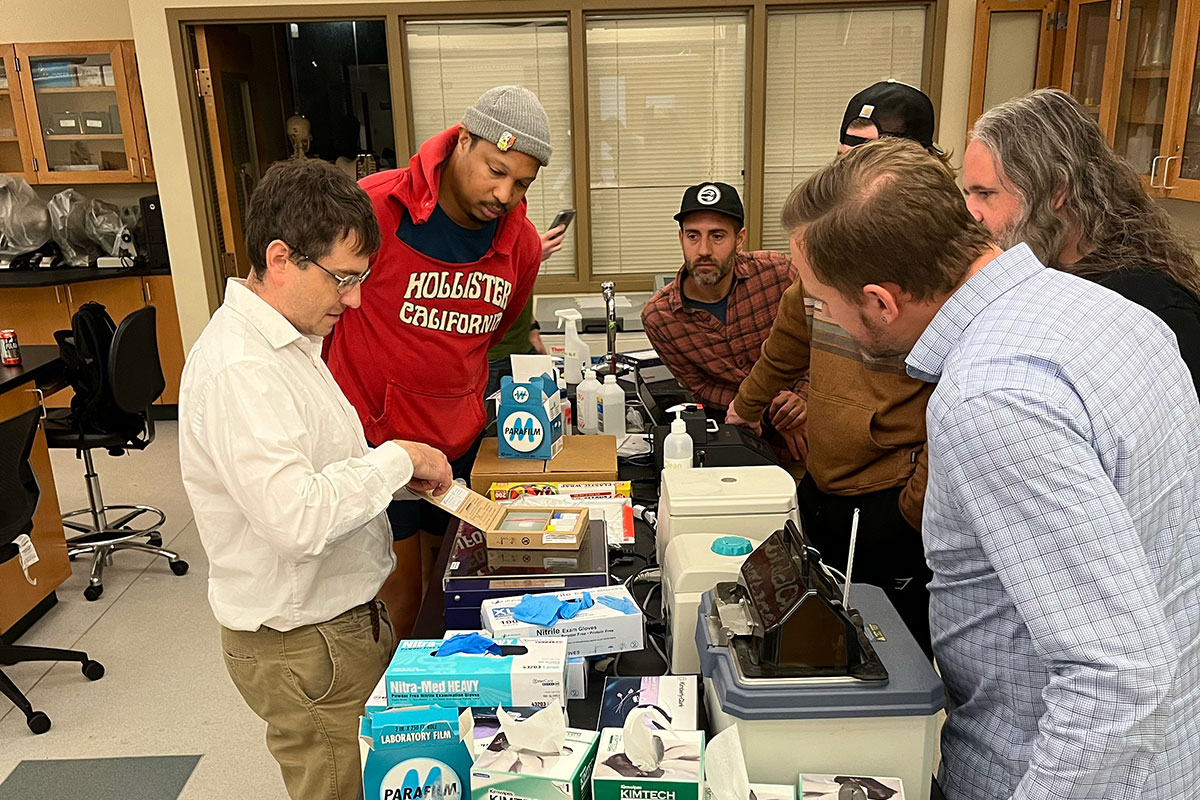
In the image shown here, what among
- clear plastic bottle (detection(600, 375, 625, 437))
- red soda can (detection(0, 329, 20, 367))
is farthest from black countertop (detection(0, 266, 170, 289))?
clear plastic bottle (detection(600, 375, 625, 437))

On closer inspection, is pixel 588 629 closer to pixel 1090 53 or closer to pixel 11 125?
pixel 1090 53

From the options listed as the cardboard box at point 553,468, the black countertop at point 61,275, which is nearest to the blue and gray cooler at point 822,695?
the cardboard box at point 553,468

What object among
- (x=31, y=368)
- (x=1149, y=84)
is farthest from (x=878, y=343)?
(x=31, y=368)

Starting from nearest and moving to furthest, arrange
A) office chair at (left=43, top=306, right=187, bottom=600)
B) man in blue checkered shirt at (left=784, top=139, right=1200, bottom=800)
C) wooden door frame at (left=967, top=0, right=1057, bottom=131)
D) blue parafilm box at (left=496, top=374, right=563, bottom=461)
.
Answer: man in blue checkered shirt at (left=784, top=139, right=1200, bottom=800)
blue parafilm box at (left=496, top=374, right=563, bottom=461)
office chair at (left=43, top=306, right=187, bottom=600)
wooden door frame at (left=967, top=0, right=1057, bottom=131)

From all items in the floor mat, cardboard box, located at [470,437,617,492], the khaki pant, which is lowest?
the floor mat

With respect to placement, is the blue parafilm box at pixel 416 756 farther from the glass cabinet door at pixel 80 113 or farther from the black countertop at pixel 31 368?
the glass cabinet door at pixel 80 113

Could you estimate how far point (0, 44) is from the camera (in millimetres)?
5105

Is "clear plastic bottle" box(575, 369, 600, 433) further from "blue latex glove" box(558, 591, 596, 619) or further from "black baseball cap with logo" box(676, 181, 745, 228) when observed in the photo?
"blue latex glove" box(558, 591, 596, 619)

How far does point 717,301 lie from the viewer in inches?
108

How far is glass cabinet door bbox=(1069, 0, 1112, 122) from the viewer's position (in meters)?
3.58

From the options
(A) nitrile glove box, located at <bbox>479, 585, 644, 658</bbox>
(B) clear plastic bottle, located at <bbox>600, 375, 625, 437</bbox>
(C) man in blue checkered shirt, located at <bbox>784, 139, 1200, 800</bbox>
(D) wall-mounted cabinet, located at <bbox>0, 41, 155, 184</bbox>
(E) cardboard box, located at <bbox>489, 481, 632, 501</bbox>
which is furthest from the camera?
(D) wall-mounted cabinet, located at <bbox>0, 41, 155, 184</bbox>

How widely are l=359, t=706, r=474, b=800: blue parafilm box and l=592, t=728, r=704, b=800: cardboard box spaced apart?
0.18 metres

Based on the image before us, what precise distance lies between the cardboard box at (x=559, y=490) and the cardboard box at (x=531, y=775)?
90 centimetres

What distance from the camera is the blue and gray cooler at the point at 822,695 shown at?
40.7 inches
